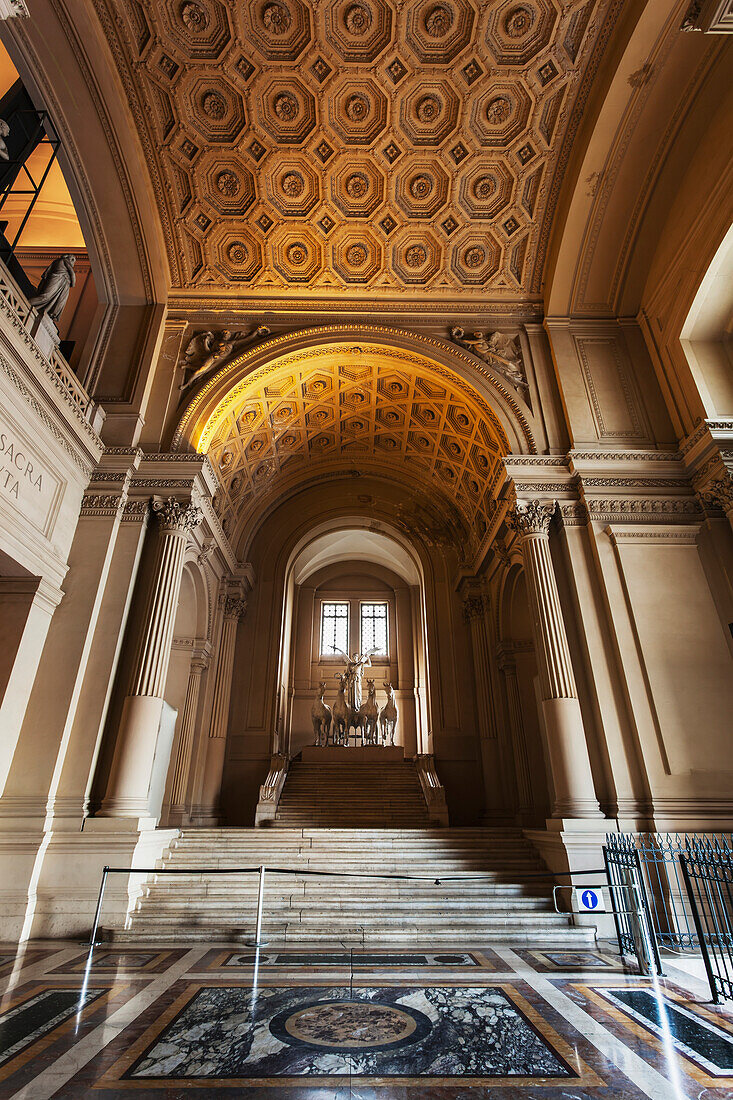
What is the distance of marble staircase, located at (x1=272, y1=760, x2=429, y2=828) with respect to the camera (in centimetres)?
1061

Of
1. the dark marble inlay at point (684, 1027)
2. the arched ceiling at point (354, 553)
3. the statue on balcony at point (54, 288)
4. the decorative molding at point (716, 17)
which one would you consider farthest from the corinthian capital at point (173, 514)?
the decorative molding at point (716, 17)

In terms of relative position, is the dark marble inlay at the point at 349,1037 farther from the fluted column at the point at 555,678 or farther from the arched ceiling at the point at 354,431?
the arched ceiling at the point at 354,431

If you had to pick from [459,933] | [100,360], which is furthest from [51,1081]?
[100,360]

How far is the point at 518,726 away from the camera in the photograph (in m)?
12.2

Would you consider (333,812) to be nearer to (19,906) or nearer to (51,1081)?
(19,906)

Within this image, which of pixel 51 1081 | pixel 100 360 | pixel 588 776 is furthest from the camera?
pixel 100 360

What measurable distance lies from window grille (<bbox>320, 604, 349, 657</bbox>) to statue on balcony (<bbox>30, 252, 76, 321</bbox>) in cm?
1392

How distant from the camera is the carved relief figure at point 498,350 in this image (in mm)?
10672

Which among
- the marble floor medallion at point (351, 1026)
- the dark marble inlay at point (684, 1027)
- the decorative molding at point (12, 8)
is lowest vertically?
the dark marble inlay at point (684, 1027)

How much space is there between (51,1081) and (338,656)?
55.0ft

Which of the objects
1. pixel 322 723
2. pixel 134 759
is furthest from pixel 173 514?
pixel 322 723

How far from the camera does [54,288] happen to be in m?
7.92

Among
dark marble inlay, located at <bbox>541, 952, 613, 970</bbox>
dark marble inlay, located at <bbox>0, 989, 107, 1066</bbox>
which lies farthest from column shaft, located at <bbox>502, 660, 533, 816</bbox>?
dark marble inlay, located at <bbox>0, 989, 107, 1066</bbox>

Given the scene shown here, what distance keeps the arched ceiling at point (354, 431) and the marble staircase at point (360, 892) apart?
21.0 feet
